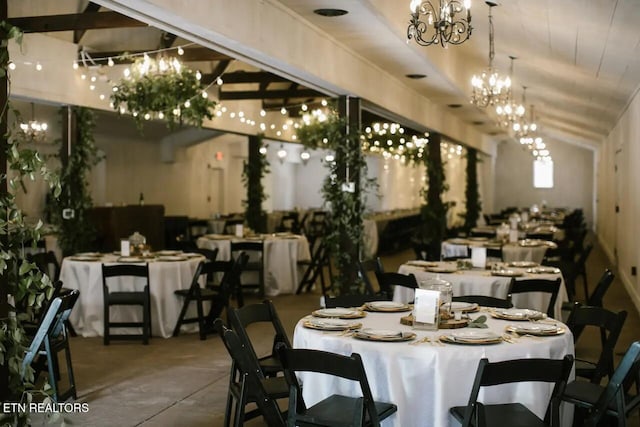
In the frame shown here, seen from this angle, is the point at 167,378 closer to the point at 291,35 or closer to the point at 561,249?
the point at 291,35

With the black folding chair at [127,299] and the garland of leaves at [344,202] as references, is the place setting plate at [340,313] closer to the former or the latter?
the black folding chair at [127,299]

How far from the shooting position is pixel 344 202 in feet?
31.0

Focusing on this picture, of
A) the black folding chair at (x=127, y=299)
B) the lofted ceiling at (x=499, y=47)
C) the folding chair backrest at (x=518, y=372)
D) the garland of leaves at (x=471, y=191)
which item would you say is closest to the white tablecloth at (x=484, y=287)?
the lofted ceiling at (x=499, y=47)

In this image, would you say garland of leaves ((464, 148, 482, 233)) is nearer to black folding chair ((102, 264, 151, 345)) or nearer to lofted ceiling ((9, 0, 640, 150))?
lofted ceiling ((9, 0, 640, 150))

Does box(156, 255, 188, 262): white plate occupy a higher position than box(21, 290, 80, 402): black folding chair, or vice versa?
box(156, 255, 188, 262): white plate

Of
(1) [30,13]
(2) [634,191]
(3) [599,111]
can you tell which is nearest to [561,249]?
(2) [634,191]

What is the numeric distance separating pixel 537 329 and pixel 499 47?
6087 mm

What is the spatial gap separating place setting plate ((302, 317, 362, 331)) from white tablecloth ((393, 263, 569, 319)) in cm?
268

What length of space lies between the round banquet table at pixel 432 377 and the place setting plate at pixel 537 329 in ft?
0.37

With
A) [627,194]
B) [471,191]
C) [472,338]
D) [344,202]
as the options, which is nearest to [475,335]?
[472,338]

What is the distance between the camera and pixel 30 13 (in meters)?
9.54

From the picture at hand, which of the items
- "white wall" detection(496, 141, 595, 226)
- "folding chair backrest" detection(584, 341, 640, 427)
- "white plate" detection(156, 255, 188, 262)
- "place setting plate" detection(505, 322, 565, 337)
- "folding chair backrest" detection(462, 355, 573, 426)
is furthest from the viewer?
"white wall" detection(496, 141, 595, 226)

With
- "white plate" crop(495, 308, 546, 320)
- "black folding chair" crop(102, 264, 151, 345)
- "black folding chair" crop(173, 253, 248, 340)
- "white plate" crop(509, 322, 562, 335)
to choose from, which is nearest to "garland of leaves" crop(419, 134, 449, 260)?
"black folding chair" crop(173, 253, 248, 340)

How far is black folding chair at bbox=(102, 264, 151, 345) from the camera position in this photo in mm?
7547
